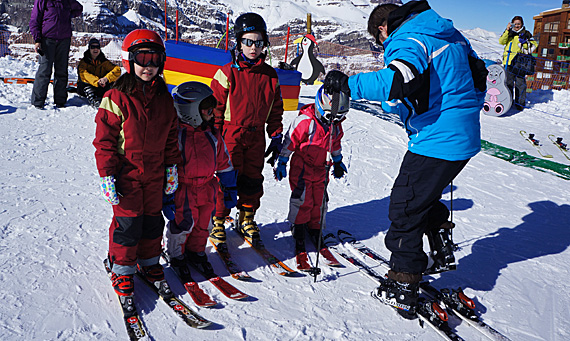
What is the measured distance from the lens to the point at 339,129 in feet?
12.4

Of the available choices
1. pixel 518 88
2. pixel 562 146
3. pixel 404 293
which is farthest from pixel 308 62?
pixel 404 293

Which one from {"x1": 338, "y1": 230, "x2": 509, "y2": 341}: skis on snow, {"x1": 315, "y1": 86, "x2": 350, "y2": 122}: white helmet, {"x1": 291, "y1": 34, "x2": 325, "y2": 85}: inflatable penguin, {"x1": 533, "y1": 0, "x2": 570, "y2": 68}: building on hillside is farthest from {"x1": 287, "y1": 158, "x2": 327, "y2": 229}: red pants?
{"x1": 533, "y1": 0, "x2": 570, "y2": 68}: building on hillside

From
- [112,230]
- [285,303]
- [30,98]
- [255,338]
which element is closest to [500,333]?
[285,303]

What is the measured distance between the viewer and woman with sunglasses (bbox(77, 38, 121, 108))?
7555 millimetres

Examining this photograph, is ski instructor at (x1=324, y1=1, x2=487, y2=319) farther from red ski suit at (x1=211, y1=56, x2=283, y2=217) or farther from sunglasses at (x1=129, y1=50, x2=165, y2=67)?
sunglasses at (x1=129, y1=50, x2=165, y2=67)

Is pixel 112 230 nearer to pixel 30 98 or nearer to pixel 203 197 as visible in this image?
pixel 203 197

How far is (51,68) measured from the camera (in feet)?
23.3

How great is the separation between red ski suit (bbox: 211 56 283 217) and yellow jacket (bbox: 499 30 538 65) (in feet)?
33.9

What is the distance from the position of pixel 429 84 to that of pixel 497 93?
9531 mm

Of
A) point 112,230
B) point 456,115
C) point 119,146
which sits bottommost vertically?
point 112,230

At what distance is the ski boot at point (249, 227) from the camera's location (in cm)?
379

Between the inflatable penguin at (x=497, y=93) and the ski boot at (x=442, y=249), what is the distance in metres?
8.88

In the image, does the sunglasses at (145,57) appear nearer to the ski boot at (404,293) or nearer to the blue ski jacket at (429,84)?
the blue ski jacket at (429,84)

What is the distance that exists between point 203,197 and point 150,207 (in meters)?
0.45
